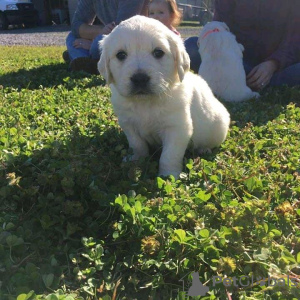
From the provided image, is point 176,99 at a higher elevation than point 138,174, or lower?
higher

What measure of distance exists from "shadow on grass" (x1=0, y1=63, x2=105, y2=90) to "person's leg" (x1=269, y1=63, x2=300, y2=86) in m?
2.49

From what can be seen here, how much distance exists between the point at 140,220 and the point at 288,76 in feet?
14.4

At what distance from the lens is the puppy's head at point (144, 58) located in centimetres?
251

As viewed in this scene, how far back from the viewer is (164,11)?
6.31m

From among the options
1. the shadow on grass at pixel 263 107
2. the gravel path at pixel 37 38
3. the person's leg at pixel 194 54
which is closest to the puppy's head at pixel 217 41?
the shadow on grass at pixel 263 107

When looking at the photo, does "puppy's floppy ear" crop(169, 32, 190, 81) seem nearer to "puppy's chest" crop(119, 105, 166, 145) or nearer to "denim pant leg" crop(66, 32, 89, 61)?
"puppy's chest" crop(119, 105, 166, 145)

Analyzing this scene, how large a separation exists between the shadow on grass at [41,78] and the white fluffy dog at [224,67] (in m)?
1.59

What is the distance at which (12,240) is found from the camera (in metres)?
1.79

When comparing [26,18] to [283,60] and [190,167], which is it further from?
[190,167]

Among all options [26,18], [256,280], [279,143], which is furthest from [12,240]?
[26,18]

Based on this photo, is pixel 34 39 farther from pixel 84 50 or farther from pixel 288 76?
pixel 288 76

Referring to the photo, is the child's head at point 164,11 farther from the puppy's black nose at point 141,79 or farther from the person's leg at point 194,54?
the puppy's black nose at point 141,79

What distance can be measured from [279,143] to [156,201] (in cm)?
143

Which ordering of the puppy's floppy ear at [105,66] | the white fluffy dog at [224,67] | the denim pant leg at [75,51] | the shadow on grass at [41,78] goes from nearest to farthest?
the puppy's floppy ear at [105,66]
the white fluffy dog at [224,67]
the shadow on grass at [41,78]
the denim pant leg at [75,51]
